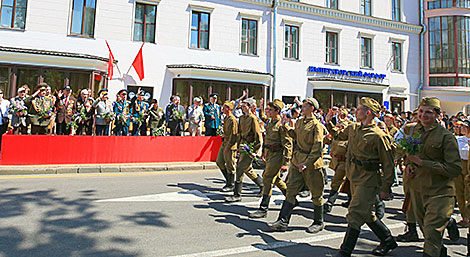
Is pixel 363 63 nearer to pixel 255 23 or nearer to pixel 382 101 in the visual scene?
pixel 382 101

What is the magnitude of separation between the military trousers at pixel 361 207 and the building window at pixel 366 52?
2100 centimetres

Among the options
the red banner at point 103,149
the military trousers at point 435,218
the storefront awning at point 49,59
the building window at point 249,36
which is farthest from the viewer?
the building window at point 249,36

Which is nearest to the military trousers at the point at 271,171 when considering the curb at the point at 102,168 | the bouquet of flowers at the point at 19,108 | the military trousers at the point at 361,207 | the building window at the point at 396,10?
the military trousers at the point at 361,207

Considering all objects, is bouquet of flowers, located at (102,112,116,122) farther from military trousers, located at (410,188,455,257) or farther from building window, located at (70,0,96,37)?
military trousers, located at (410,188,455,257)

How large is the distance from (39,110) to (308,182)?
8.44m

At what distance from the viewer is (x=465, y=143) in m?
5.55

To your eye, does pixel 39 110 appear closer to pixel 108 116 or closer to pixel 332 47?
pixel 108 116

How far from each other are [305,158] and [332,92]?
17.3m

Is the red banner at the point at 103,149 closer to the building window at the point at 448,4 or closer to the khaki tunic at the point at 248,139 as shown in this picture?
the khaki tunic at the point at 248,139

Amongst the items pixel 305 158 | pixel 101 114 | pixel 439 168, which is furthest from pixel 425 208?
pixel 101 114

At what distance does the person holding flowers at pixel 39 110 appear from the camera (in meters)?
9.31

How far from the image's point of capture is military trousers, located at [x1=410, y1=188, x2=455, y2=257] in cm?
328

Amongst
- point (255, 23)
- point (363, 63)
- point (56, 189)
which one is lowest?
point (56, 189)

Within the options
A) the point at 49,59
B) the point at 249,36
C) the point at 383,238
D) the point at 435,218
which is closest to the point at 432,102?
the point at 435,218
